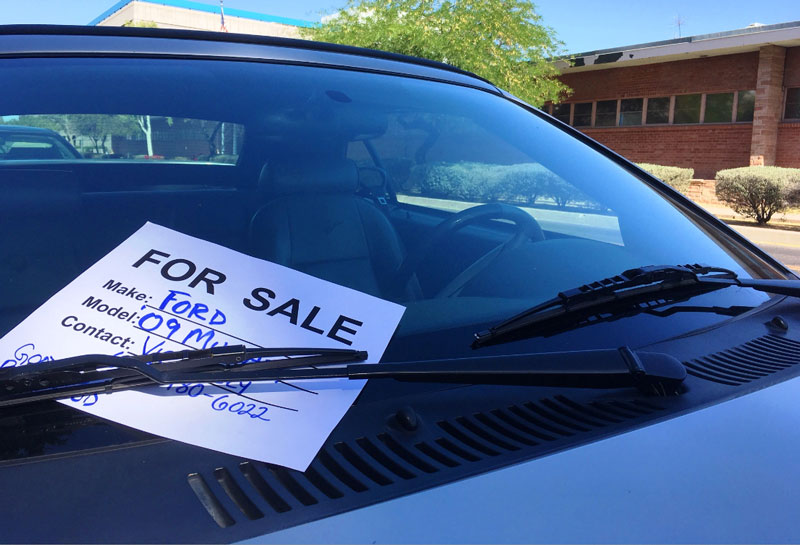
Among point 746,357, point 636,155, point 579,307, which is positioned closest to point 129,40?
point 579,307

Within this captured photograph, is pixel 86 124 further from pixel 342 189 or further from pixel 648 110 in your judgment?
pixel 648 110

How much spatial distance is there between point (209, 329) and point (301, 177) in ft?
1.95

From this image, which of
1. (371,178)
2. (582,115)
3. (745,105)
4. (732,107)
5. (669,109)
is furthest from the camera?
(582,115)

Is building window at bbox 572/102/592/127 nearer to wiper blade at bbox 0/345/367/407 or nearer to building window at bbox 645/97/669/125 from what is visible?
building window at bbox 645/97/669/125

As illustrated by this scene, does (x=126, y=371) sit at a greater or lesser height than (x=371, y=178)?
lesser

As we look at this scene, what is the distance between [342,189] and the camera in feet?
5.87

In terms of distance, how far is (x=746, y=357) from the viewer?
1.40m

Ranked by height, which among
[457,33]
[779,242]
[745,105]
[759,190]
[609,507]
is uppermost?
[457,33]

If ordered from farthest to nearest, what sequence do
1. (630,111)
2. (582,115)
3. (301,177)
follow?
(582,115), (630,111), (301,177)

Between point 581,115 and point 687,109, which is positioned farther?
point 581,115

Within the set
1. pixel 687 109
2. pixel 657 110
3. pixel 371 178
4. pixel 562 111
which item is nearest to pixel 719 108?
pixel 687 109

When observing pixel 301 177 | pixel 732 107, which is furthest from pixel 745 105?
pixel 301 177

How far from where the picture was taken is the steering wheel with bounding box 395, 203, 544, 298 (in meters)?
1.56

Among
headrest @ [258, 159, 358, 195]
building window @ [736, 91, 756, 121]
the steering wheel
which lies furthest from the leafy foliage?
building window @ [736, 91, 756, 121]
